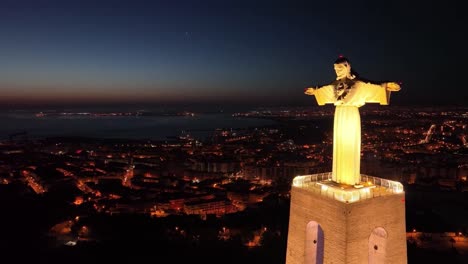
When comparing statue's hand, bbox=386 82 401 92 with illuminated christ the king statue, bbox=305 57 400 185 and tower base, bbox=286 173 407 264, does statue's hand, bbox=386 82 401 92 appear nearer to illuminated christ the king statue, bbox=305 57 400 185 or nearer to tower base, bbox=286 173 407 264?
illuminated christ the king statue, bbox=305 57 400 185

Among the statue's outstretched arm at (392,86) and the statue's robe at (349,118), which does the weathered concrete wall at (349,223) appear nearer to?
the statue's robe at (349,118)

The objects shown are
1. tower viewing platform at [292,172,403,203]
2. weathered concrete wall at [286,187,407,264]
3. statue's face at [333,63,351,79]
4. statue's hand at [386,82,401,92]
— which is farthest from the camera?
statue's face at [333,63,351,79]

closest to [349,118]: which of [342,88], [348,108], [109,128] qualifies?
[348,108]

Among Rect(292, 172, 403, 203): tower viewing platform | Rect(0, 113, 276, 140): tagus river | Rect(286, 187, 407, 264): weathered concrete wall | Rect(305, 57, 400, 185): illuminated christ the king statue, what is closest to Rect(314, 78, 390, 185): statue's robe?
Rect(305, 57, 400, 185): illuminated christ the king statue

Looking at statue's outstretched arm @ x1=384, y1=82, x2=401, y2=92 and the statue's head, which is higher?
the statue's head

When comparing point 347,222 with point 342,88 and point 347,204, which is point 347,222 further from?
point 342,88

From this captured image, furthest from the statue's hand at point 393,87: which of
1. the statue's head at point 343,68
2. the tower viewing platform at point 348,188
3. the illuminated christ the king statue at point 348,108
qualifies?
the tower viewing platform at point 348,188

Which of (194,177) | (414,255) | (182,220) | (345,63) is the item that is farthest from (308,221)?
(194,177)

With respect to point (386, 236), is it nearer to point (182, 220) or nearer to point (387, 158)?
point (182, 220)
